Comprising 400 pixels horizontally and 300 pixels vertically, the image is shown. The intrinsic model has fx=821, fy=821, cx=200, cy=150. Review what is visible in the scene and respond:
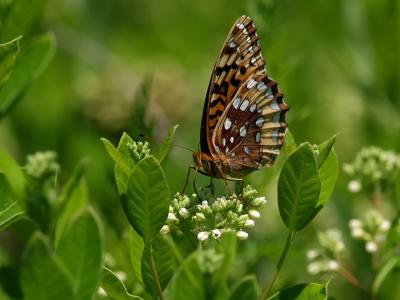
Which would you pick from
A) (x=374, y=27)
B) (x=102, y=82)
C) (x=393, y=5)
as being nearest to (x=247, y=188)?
(x=393, y=5)

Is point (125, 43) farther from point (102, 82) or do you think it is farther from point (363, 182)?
point (363, 182)

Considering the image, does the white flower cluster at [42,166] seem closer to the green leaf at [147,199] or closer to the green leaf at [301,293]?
the green leaf at [147,199]

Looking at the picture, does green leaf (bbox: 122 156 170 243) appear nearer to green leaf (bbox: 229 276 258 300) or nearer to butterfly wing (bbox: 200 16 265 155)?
green leaf (bbox: 229 276 258 300)

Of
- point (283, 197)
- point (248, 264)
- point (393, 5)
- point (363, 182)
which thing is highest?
point (393, 5)

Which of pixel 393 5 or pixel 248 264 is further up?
pixel 393 5

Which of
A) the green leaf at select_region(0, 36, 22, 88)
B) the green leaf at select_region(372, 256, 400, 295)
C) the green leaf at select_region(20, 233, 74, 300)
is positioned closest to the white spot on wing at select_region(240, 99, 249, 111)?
the green leaf at select_region(372, 256, 400, 295)

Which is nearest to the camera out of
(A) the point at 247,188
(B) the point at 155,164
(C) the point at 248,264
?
(B) the point at 155,164
